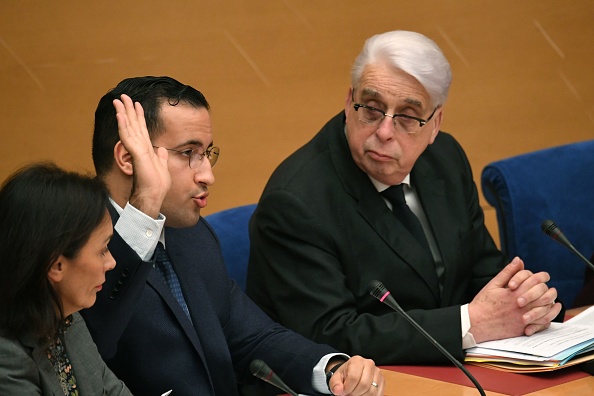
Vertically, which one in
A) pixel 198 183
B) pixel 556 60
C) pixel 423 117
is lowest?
pixel 198 183

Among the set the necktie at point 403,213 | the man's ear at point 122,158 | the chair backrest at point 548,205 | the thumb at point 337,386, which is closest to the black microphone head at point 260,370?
the thumb at point 337,386

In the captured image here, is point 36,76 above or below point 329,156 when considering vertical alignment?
above

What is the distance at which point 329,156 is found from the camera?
2869mm

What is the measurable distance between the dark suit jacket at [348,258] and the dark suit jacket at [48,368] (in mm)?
748

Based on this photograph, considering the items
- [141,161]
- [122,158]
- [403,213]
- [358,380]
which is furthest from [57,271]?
[403,213]

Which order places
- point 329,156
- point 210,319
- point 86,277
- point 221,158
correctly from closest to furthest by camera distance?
point 86,277, point 210,319, point 329,156, point 221,158

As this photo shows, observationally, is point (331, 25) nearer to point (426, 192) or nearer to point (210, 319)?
point (426, 192)

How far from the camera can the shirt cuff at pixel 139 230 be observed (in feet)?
6.75

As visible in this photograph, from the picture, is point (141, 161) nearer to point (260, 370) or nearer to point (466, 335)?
point (260, 370)

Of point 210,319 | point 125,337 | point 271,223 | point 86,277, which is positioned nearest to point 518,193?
point 271,223

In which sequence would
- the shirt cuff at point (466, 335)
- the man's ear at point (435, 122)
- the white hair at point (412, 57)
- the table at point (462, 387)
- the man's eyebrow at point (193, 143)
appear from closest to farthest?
1. the table at point (462, 387)
2. the man's eyebrow at point (193, 143)
3. the shirt cuff at point (466, 335)
4. the white hair at point (412, 57)
5. the man's ear at point (435, 122)

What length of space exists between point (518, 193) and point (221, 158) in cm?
152

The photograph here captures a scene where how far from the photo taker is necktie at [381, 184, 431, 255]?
2848mm

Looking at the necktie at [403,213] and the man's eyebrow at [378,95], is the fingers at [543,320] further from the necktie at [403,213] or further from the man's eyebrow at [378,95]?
the man's eyebrow at [378,95]
